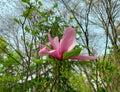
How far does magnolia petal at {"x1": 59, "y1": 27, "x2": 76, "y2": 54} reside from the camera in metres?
0.86

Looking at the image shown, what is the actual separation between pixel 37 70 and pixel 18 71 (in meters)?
0.45

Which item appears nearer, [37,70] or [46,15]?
[37,70]

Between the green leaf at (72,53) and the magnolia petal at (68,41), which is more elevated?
the magnolia petal at (68,41)

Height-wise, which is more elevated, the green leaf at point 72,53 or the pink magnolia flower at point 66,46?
the pink magnolia flower at point 66,46

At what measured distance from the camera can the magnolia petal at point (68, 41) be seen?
86cm

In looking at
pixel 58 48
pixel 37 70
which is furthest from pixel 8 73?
pixel 58 48

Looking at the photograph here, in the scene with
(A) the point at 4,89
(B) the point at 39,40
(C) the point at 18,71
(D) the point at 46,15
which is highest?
(D) the point at 46,15

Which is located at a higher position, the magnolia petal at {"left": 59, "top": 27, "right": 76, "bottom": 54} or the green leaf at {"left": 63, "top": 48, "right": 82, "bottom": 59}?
the magnolia petal at {"left": 59, "top": 27, "right": 76, "bottom": 54}

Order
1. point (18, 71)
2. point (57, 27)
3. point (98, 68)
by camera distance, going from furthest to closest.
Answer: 1. point (57, 27)
2. point (18, 71)
3. point (98, 68)

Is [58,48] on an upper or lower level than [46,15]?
lower

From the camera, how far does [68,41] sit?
33.9 inches

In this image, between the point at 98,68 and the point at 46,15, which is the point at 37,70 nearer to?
the point at 98,68

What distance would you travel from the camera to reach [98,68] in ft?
7.89

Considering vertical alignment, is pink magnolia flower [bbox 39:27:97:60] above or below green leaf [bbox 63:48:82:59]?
above
